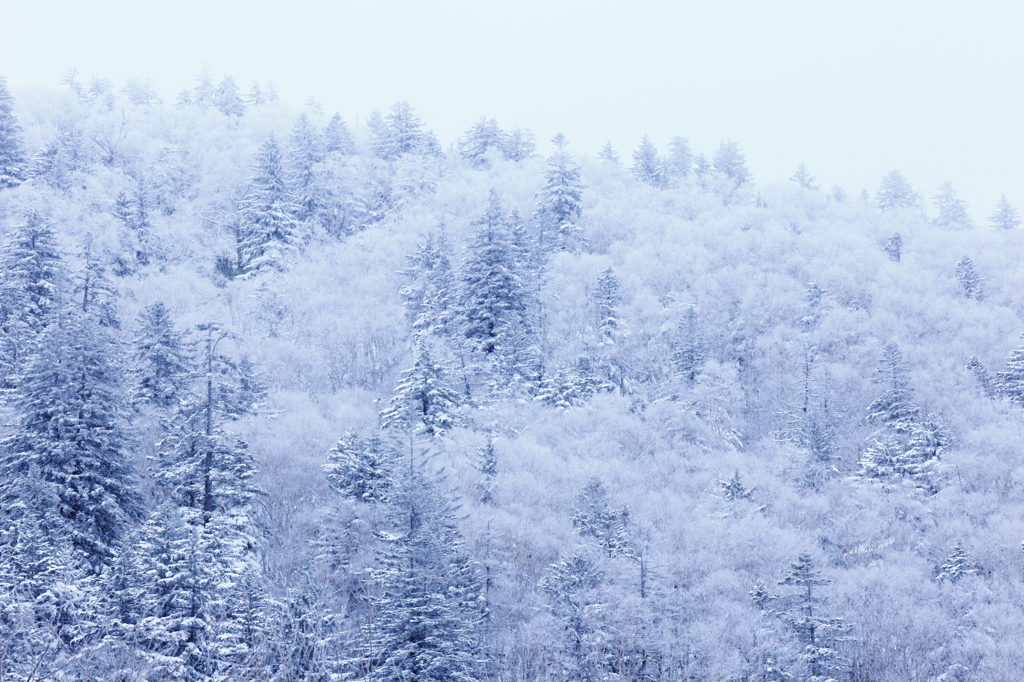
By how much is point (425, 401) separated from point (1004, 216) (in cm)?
7450

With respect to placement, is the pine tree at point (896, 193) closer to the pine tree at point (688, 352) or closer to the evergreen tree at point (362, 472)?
the pine tree at point (688, 352)

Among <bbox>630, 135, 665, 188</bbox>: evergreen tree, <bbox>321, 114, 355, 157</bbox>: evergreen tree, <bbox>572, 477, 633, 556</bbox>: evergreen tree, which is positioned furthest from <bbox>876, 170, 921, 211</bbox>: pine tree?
<bbox>572, 477, 633, 556</bbox>: evergreen tree

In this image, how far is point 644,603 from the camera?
87.3ft

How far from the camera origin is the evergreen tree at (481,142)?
268 ft

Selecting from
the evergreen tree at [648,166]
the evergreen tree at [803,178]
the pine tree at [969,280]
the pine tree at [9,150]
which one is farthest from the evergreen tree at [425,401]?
the evergreen tree at [803,178]

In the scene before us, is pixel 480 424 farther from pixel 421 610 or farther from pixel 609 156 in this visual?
pixel 609 156

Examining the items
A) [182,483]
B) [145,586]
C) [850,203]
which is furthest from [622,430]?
[850,203]

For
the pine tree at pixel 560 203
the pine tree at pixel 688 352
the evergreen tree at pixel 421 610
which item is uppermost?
the pine tree at pixel 560 203

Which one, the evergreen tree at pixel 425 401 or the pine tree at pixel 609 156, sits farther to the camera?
the pine tree at pixel 609 156

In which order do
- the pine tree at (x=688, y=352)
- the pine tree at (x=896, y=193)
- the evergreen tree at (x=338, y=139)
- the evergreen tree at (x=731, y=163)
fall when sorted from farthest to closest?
the pine tree at (x=896, y=193) → the evergreen tree at (x=731, y=163) → the evergreen tree at (x=338, y=139) → the pine tree at (x=688, y=352)

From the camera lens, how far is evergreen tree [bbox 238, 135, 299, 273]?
2307 inches

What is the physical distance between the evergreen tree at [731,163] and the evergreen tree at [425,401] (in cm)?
5880

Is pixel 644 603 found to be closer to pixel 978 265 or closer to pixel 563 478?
pixel 563 478

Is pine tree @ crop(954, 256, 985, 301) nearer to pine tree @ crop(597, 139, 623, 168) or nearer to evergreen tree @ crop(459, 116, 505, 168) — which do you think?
pine tree @ crop(597, 139, 623, 168)
